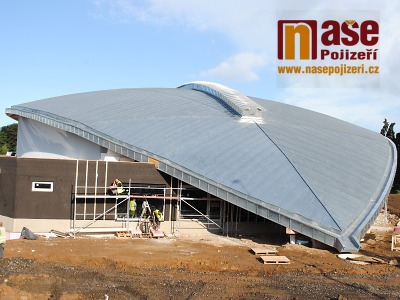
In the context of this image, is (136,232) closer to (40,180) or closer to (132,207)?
(132,207)

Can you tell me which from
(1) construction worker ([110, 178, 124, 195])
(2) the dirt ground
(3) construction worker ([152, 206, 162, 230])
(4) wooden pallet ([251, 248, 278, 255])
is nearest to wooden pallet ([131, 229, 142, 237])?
(2) the dirt ground

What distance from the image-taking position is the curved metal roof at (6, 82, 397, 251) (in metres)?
17.8

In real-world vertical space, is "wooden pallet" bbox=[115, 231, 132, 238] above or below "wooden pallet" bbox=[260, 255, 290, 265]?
above

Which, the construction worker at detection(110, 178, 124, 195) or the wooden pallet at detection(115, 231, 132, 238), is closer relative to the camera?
the wooden pallet at detection(115, 231, 132, 238)

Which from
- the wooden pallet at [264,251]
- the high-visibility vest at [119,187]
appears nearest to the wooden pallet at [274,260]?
the wooden pallet at [264,251]

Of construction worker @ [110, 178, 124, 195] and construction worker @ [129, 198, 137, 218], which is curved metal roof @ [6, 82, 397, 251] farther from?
construction worker @ [129, 198, 137, 218]

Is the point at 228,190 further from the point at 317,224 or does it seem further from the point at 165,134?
the point at 165,134

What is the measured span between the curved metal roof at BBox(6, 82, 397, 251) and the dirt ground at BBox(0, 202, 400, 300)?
5.30ft

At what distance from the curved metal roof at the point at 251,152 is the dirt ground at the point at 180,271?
63.6 inches

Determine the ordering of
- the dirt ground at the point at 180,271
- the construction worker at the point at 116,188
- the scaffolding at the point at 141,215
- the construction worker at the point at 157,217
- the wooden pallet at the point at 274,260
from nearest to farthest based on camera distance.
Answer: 1. the dirt ground at the point at 180,271
2. the wooden pallet at the point at 274,260
3. the scaffolding at the point at 141,215
4. the construction worker at the point at 116,188
5. the construction worker at the point at 157,217

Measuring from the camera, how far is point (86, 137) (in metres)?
22.7

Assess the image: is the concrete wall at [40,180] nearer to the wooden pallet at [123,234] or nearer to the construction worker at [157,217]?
the wooden pallet at [123,234]

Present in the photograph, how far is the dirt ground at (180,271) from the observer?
1089 cm

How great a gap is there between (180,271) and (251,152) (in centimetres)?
A: 895
